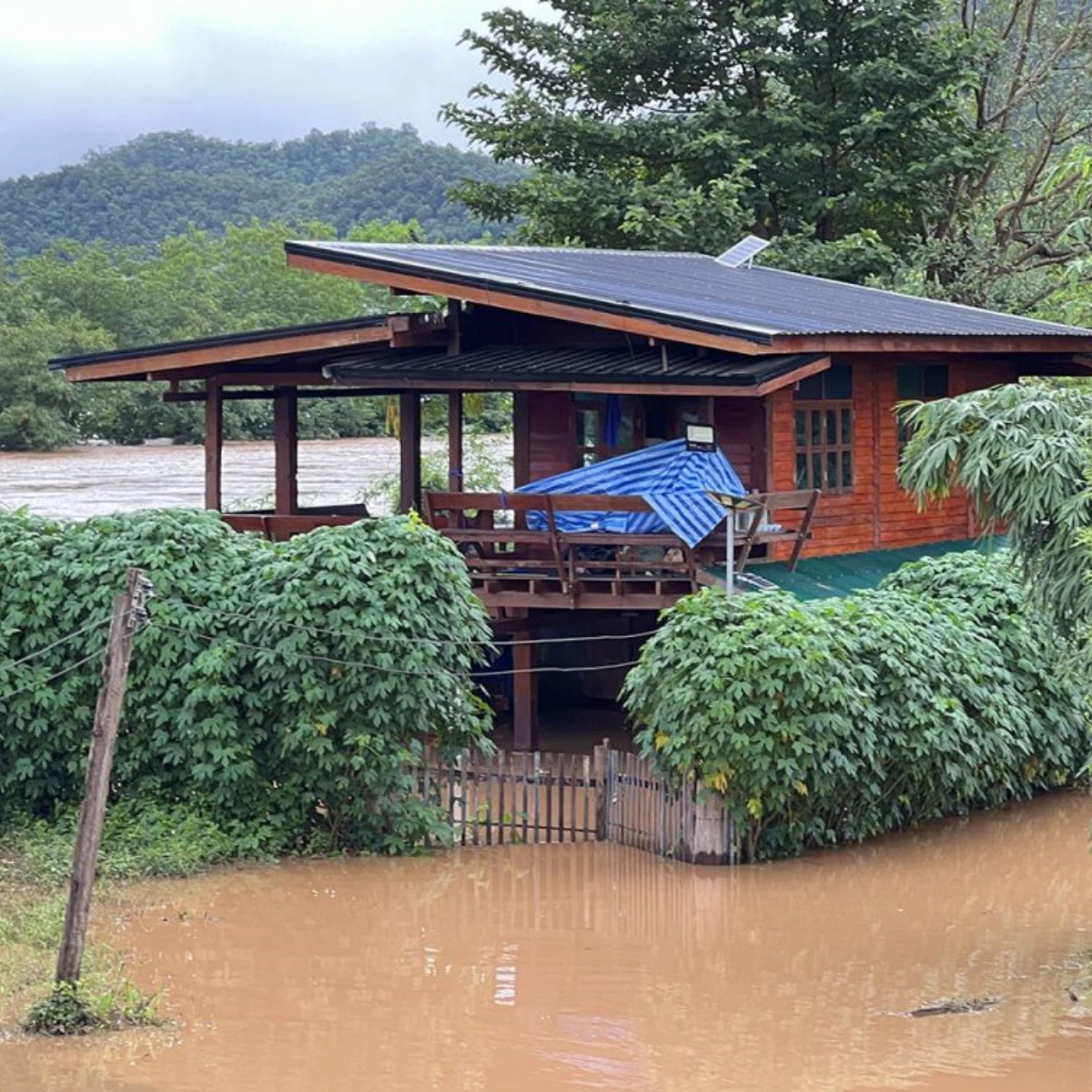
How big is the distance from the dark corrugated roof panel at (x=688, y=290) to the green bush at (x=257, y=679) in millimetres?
3843

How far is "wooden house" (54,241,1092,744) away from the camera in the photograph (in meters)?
18.8

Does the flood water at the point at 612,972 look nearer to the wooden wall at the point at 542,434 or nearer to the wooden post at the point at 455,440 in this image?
the wooden post at the point at 455,440

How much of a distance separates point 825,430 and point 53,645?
30.5ft

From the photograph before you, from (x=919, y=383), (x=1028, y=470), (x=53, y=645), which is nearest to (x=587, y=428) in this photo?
(x=919, y=383)

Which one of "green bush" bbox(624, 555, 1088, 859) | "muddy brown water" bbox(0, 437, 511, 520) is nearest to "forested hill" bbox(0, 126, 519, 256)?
"muddy brown water" bbox(0, 437, 511, 520)

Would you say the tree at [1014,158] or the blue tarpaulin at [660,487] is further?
the tree at [1014,158]

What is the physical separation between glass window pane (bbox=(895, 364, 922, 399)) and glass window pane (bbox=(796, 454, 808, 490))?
2.23m

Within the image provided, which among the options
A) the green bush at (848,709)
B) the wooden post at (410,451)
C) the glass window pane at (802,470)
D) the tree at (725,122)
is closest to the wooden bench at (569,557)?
the wooden post at (410,451)

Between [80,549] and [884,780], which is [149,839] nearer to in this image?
[80,549]

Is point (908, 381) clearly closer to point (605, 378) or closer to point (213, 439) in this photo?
point (605, 378)

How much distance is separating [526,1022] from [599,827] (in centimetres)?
476

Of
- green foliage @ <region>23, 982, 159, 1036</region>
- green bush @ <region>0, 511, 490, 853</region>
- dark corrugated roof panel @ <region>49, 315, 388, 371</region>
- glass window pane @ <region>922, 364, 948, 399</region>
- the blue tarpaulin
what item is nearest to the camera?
green foliage @ <region>23, 982, 159, 1036</region>

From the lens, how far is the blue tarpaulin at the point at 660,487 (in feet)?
59.7

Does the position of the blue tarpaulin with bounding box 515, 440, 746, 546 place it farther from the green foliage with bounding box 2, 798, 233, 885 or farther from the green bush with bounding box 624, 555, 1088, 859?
the green foliage with bounding box 2, 798, 233, 885
